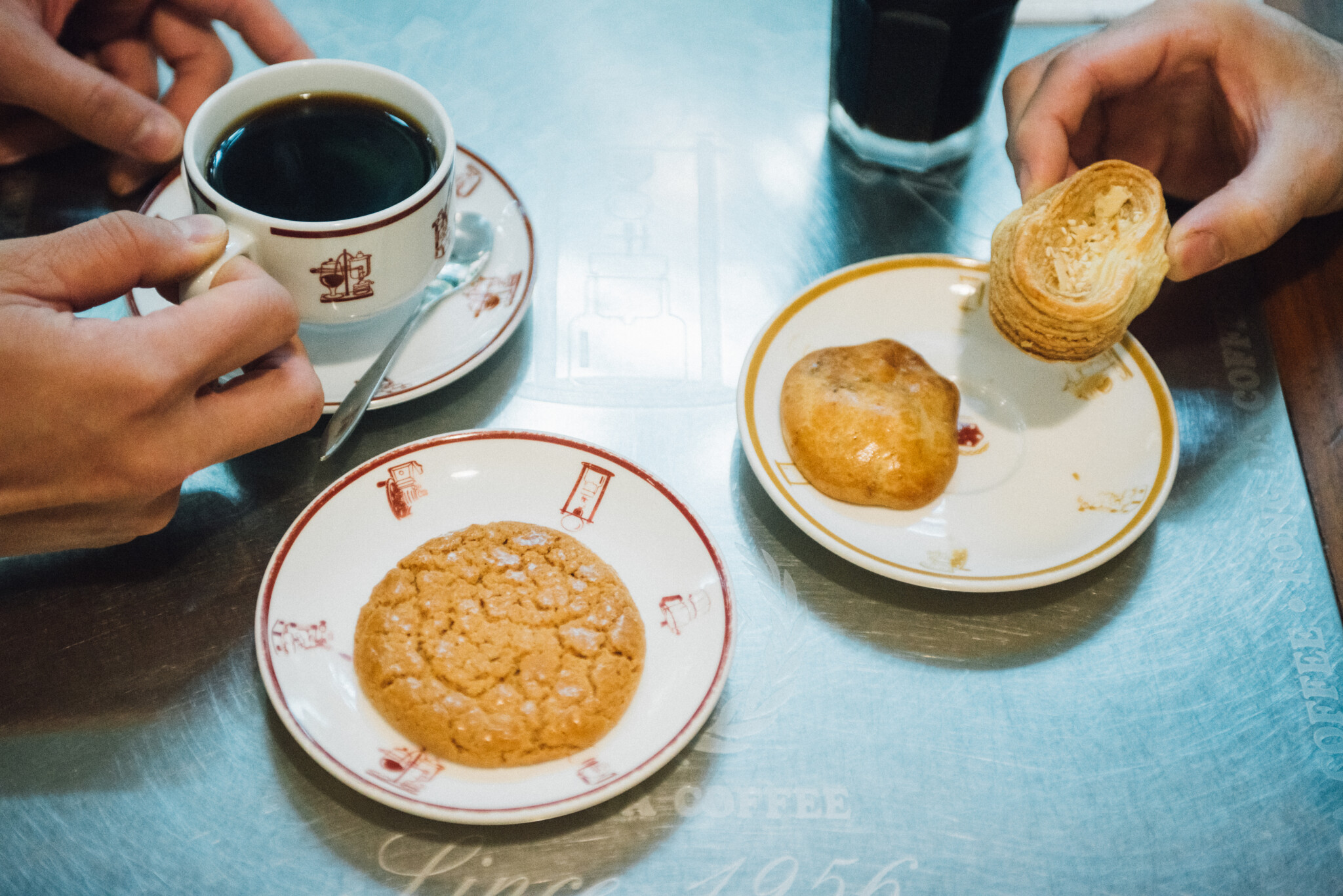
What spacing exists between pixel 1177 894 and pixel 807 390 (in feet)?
1.86

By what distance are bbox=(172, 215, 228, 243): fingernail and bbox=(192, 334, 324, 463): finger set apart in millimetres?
116

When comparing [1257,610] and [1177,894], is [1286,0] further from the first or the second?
[1177,894]

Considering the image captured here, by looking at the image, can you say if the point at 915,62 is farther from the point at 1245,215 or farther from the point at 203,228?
the point at 203,228

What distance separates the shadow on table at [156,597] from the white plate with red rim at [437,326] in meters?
0.08

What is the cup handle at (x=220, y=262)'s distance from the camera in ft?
2.79

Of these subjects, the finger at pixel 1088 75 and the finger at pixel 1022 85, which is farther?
the finger at pixel 1022 85

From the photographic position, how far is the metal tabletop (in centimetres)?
82

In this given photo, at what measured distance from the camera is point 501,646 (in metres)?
0.84

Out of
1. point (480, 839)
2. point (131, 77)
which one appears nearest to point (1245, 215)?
point (480, 839)

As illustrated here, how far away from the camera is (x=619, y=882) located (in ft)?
2.66

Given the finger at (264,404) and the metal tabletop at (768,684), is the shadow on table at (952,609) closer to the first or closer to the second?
the metal tabletop at (768,684)

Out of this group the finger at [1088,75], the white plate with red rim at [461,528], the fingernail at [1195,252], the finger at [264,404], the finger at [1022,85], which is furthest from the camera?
the finger at [1022,85]

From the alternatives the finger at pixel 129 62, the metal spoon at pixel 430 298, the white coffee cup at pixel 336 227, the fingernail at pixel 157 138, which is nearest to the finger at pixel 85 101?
the fingernail at pixel 157 138

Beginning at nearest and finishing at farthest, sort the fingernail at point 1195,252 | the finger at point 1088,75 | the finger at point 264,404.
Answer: the finger at point 264,404
the fingernail at point 1195,252
the finger at point 1088,75
